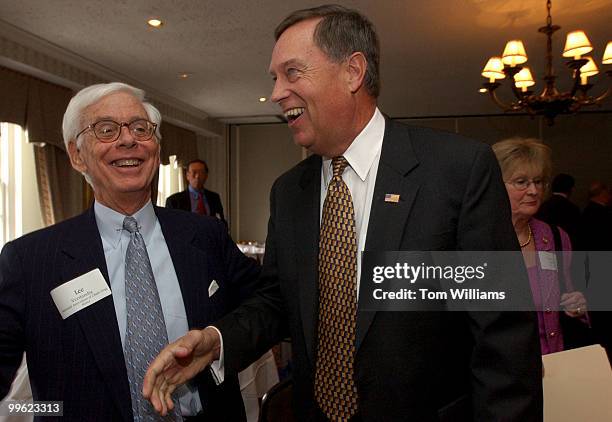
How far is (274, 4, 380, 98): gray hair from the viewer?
51.6 inches

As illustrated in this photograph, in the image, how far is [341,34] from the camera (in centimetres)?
132

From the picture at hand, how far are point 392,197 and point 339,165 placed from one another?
0.21 metres

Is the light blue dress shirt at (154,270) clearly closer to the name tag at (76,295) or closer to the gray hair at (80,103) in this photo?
the name tag at (76,295)

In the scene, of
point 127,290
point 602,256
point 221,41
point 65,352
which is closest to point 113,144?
point 127,290

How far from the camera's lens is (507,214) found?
1117mm

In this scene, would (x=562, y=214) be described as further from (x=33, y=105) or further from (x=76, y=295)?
(x=33, y=105)

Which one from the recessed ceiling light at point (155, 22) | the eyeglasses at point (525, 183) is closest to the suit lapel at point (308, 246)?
the eyeglasses at point (525, 183)

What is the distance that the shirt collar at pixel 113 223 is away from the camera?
1.49 meters

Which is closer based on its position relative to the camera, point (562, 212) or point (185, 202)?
point (562, 212)

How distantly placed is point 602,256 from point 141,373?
11.1 feet

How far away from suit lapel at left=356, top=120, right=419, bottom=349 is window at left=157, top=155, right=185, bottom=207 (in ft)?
27.6

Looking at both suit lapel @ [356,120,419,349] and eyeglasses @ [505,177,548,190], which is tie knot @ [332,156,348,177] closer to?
suit lapel @ [356,120,419,349]

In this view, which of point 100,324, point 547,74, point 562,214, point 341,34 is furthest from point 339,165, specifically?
point 547,74

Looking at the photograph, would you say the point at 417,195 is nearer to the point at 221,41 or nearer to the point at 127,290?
the point at 127,290
